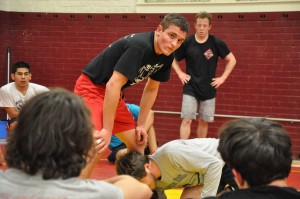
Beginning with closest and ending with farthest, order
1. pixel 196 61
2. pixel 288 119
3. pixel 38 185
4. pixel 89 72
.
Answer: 1. pixel 38 185
2. pixel 89 72
3. pixel 196 61
4. pixel 288 119

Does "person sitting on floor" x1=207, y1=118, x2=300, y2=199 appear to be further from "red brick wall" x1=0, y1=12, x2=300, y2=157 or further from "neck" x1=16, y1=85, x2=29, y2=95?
"red brick wall" x1=0, y1=12, x2=300, y2=157

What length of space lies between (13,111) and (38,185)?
6001 mm

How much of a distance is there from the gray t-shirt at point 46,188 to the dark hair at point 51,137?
3cm

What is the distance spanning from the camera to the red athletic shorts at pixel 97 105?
4125 mm

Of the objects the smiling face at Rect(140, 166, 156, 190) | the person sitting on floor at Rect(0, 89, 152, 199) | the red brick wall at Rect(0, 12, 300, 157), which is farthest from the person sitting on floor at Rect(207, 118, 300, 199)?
the red brick wall at Rect(0, 12, 300, 157)

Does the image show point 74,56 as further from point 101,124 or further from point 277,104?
point 101,124

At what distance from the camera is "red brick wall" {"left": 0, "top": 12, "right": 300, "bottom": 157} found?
25.7 ft

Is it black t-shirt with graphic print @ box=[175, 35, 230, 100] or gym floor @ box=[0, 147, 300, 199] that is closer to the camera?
gym floor @ box=[0, 147, 300, 199]

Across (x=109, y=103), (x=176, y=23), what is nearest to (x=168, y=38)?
(x=176, y=23)

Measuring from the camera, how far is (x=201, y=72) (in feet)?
24.3

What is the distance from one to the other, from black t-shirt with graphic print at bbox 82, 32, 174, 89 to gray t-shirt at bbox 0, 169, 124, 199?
223 cm

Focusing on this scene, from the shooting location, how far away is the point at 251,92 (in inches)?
318

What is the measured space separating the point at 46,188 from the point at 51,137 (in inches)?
7.4

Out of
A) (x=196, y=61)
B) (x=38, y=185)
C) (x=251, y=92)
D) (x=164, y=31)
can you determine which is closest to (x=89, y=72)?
(x=164, y=31)
